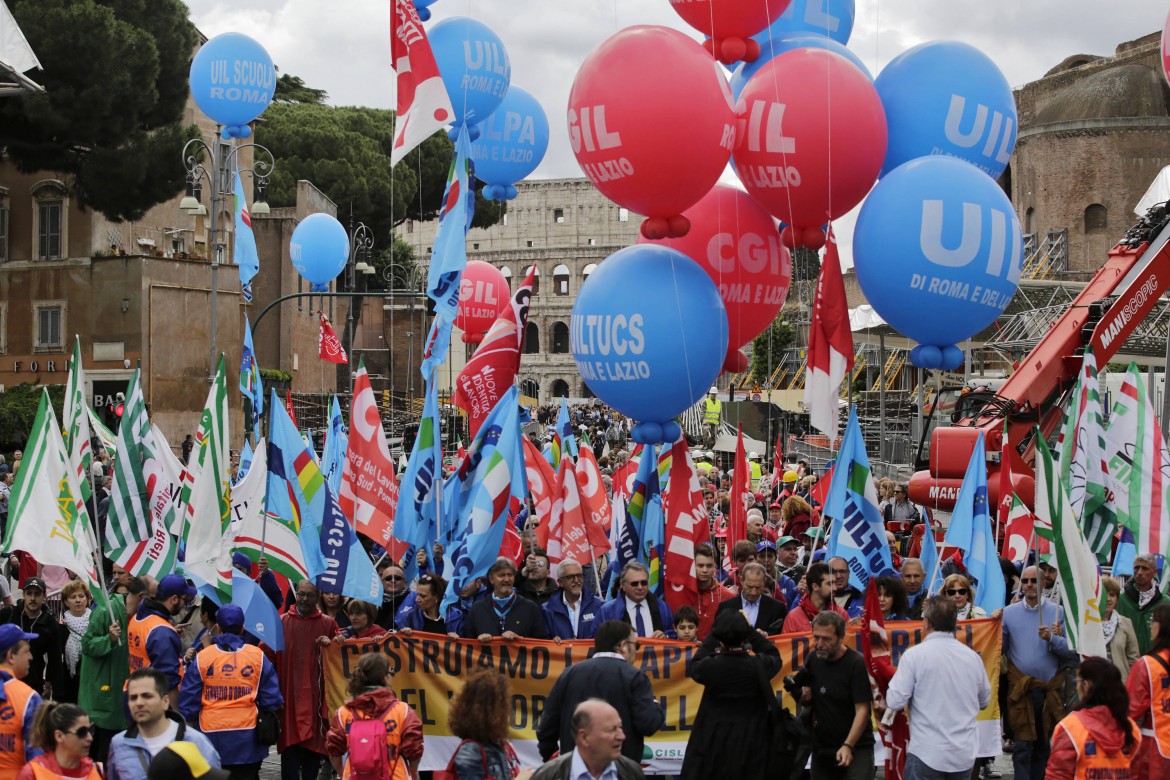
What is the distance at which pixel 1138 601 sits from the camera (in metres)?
8.84

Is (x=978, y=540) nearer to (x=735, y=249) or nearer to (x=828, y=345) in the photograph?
(x=828, y=345)

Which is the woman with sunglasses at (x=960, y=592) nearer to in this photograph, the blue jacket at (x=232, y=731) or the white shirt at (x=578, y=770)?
the blue jacket at (x=232, y=731)

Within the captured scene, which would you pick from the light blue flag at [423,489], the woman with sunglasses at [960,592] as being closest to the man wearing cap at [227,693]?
the light blue flag at [423,489]

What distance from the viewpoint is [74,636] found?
348 inches

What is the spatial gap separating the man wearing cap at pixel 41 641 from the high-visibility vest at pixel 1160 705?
6.06m

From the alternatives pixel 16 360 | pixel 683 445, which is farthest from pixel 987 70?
pixel 16 360

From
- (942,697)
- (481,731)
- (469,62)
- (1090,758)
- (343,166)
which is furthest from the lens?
(343,166)

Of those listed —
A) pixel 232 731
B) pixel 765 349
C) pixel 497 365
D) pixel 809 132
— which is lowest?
pixel 232 731

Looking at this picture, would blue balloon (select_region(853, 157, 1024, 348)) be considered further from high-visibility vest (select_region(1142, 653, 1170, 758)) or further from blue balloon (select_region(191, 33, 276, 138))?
blue balloon (select_region(191, 33, 276, 138))

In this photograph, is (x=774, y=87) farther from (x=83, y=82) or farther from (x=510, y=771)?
(x=83, y=82)

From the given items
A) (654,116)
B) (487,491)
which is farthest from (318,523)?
(654,116)

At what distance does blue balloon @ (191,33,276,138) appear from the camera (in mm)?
19844

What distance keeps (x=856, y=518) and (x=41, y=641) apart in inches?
197

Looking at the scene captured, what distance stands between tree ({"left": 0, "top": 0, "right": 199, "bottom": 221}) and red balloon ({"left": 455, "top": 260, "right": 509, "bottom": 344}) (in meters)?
19.8
